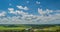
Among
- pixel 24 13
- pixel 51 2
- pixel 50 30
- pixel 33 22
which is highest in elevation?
pixel 51 2

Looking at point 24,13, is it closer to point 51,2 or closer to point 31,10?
point 31,10

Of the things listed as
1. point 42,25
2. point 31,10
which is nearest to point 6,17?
point 31,10

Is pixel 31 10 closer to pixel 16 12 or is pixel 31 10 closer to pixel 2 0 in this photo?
pixel 16 12

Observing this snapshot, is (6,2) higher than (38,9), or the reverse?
(6,2)

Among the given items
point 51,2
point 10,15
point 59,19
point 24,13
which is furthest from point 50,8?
point 10,15

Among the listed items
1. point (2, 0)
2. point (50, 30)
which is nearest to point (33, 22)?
point (50, 30)

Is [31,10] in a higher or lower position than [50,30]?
higher

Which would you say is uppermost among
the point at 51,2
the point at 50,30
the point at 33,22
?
the point at 51,2
